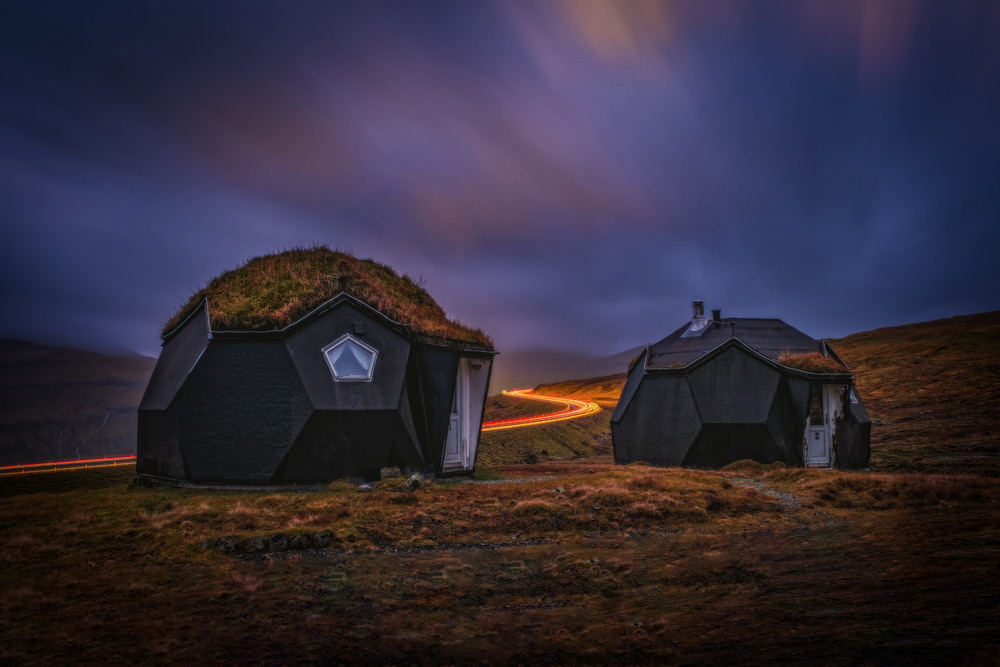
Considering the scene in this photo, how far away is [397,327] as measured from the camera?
17984 mm

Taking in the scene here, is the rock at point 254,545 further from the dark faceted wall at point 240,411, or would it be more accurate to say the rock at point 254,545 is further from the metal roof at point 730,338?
the metal roof at point 730,338

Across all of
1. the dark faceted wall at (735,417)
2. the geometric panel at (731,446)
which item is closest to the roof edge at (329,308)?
the dark faceted wall at (735,417)

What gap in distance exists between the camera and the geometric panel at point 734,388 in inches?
884

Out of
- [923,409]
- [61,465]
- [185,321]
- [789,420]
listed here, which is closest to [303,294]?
[185,321]

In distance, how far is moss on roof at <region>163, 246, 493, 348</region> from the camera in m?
16.8

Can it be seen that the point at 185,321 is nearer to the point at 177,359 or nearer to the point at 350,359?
the point at 177,359

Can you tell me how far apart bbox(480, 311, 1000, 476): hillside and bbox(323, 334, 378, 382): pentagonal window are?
14.2 m

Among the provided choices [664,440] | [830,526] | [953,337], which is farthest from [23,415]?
[953,337]

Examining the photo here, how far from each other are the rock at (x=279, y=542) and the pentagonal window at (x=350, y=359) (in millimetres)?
6717

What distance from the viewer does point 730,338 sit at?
23828 mm

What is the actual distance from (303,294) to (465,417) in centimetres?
708

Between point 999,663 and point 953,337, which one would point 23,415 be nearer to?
point 999,663

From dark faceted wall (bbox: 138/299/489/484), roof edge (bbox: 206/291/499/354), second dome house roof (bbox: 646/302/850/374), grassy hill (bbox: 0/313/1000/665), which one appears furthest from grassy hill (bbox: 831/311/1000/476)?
dark faceted wall (bbox: 138/299/489/484)

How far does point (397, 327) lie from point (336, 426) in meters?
3.59
